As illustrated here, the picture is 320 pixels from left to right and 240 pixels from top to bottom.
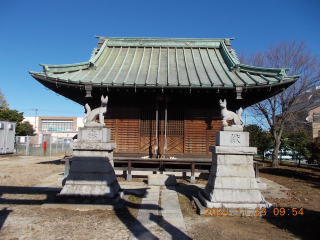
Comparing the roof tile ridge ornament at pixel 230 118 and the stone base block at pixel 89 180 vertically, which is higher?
the roof tile ridge ornament at pixel 230 118

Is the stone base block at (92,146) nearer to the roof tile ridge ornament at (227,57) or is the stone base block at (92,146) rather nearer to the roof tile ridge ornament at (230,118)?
the roof tile ridge ornament at (230,118)

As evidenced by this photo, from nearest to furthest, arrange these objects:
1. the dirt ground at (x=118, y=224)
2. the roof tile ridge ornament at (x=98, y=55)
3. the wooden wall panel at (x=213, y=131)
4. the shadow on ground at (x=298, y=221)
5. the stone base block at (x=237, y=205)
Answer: the dirt ground at (x=118, y=224) < the shadow on ground at (x=298, y=221) < the stone base block at (x=237, y=205) < the wooden wall panel at (x=213, y=131) < the roof tile ridge ornament at (x=98, y=55)

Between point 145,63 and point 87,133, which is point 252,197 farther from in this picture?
point 145,63

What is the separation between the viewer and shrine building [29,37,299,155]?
9.43 metres

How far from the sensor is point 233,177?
5879mm

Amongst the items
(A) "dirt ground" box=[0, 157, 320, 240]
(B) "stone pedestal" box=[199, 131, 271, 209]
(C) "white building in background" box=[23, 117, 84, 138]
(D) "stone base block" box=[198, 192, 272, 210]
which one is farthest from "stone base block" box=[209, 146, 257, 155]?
(C) "white building in background" box=[23, 117, 84, 138]

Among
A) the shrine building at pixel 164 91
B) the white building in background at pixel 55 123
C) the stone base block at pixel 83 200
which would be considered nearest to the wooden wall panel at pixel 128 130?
the shrine building at pixel 164 91

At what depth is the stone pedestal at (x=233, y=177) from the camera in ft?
18.8

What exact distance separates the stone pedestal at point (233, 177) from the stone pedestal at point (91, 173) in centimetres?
277

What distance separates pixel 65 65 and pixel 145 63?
4050mm

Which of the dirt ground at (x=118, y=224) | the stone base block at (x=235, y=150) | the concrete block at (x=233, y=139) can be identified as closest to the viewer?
the dirt ground at (x=118, y=224)

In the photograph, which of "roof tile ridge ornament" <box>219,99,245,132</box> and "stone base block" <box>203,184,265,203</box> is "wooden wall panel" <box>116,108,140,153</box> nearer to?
"roof tile ridge ornament" <box>219,99,245,132</box>

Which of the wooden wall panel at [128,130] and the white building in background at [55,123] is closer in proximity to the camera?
the wooden wall panel at [128,130]

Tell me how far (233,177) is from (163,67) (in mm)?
7339
